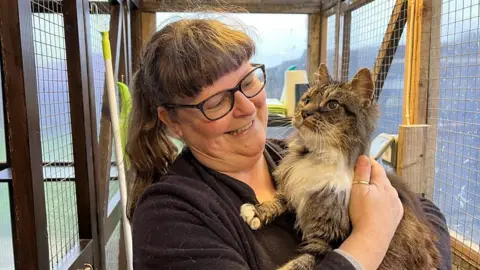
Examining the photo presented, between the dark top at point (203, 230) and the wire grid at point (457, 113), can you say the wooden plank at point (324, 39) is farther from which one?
the dark top at point (203, 230)

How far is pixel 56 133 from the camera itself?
1.87 m

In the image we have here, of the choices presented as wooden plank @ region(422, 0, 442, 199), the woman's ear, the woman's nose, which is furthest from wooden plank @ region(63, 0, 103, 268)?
wooden plank @ region(422, 0, 442, 199)

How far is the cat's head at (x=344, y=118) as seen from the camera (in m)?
1.22

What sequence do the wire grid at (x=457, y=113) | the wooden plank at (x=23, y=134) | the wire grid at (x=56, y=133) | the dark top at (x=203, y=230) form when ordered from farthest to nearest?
the wire grid at (x=56, y=133)
the wire grid at (x=457, y=113)
the wooden plank at (x=23, y=134)
the dark top at (x=203, y=230)

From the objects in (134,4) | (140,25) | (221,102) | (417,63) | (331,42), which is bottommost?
(221,102)

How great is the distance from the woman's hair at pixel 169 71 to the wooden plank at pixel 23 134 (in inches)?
10.8

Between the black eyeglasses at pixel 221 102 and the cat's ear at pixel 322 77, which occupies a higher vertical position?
the cat's ear at pixel 322 77

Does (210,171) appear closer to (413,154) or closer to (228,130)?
(228,130)

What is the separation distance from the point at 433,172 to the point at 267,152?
2.76 feet

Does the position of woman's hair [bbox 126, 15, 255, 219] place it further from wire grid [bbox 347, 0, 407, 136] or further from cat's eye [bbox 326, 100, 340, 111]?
wire grid [bbox 347, 0, 407, 136]

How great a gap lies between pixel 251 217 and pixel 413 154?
1020mm

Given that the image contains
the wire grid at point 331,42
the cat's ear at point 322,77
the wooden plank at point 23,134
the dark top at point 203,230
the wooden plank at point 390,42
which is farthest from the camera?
the wire grid at point 331,42

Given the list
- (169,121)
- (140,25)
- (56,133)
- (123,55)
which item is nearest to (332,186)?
(169,121)

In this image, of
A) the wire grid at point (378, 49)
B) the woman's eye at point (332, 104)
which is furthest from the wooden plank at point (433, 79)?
the woman's eye at point (332, 104)
